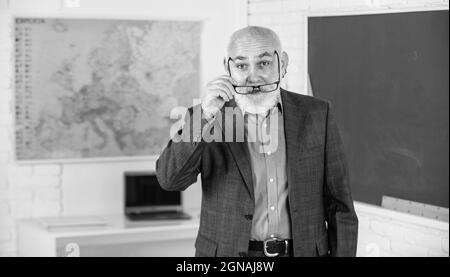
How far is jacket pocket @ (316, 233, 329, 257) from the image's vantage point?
1.45 meters

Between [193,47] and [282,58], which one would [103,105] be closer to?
[193,47]

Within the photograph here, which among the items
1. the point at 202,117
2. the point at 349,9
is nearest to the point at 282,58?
the point at 202,117

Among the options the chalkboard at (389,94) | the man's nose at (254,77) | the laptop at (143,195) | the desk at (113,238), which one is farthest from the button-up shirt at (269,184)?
the laptop at (143,195)

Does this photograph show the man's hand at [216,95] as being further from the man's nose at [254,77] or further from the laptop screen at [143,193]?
the laptop screen at [143,193]

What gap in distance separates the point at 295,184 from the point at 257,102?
0.17 metres

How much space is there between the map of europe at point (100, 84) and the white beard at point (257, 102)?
1.61 m

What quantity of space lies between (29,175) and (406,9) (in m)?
1.57

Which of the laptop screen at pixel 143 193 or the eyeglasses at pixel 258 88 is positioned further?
the laptop screen at pixel 143 193

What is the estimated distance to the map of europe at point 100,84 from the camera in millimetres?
2910

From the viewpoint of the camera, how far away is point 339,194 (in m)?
1.44

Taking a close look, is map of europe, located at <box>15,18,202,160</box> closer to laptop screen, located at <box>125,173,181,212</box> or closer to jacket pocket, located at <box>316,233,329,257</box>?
laptop screen, located at <box>125,173,181,212</box>

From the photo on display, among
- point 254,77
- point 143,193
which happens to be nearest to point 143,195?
point 143,193

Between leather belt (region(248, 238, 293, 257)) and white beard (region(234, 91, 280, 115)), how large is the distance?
A: 0.24 metres

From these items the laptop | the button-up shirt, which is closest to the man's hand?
the button-up shirt
